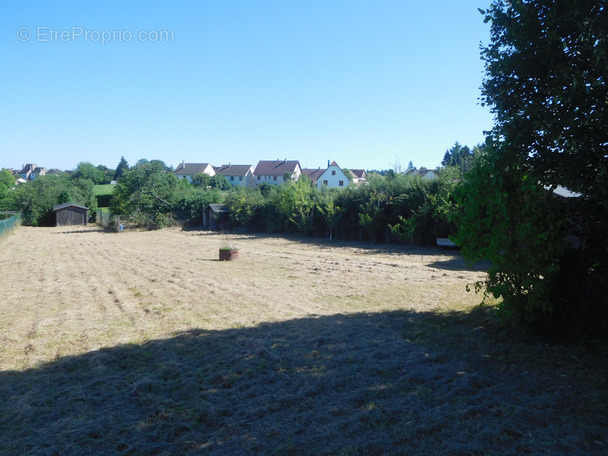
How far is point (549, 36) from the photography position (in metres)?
4.82

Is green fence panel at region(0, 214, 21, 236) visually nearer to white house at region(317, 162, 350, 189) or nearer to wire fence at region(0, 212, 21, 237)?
wire fence at region(0, 212, 21, 237)

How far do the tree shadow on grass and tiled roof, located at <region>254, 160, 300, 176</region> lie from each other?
2953 inches

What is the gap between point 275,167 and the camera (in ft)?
269

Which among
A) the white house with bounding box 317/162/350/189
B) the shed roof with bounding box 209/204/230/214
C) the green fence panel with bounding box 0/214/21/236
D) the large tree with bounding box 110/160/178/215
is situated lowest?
the green fence panel with bounding box 0/214/21/236

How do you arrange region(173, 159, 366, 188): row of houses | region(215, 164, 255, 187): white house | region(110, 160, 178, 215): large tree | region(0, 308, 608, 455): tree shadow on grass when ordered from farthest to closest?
region(215, 164, 255, 187): white house, region(173, 159, 366, 188): row of houses, region(110, 160, 178, 215): large tree, region(0, 308, 608, 455): tree shadow on grass

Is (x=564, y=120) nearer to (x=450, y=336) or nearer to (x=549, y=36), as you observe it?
(x=549, y=36)

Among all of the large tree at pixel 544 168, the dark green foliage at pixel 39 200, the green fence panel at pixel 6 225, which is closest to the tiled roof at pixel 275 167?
the dark green foliage at pixel 39 200

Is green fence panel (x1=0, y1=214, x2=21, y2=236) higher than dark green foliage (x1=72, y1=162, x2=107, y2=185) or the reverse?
the reverse

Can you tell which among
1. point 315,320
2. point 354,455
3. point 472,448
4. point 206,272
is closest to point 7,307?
point 206,272

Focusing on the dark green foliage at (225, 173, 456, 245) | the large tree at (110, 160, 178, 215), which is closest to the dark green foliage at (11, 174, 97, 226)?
the large tree at (110, 160, 178, 215)

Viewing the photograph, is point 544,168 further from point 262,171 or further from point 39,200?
point 262,171

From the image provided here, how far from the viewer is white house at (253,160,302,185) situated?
262 feet

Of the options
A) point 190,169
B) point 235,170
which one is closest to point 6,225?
point 235,170

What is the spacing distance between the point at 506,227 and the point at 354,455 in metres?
4.09
